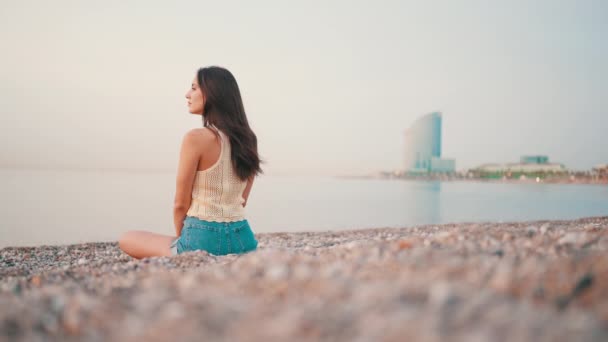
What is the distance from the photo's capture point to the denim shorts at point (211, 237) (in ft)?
15.3

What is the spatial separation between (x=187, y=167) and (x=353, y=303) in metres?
2.96

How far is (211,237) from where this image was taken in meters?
4.67

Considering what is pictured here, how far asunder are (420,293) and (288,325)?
0.68 metres

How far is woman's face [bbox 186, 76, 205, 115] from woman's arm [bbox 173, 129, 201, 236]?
0.44 metres

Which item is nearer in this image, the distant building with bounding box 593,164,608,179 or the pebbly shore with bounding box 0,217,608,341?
the pebbly shore with bounding box 0,217,608,341

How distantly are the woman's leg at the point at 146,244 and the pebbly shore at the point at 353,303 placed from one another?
187 cm

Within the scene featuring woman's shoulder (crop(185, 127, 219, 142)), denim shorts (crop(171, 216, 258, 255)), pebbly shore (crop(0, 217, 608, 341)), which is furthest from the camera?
denim shorts (crop(171, 216, 258, 255))

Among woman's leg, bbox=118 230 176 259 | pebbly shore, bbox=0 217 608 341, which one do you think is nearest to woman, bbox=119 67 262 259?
woman's leg, bbox=118 230 176 259

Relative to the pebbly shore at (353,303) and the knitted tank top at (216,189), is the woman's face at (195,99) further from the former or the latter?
the pebbly shore at (353,303)

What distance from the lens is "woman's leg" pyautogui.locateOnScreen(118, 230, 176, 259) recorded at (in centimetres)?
500

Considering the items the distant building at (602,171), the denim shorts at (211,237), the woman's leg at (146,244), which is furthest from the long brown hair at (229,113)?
the distant building at (602,171)

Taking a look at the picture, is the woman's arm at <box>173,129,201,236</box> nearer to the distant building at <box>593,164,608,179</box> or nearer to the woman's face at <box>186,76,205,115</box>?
the woman's face at <box>186,76,205,115</box>

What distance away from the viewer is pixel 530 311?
188cm

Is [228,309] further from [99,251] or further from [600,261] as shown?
[99,251]
